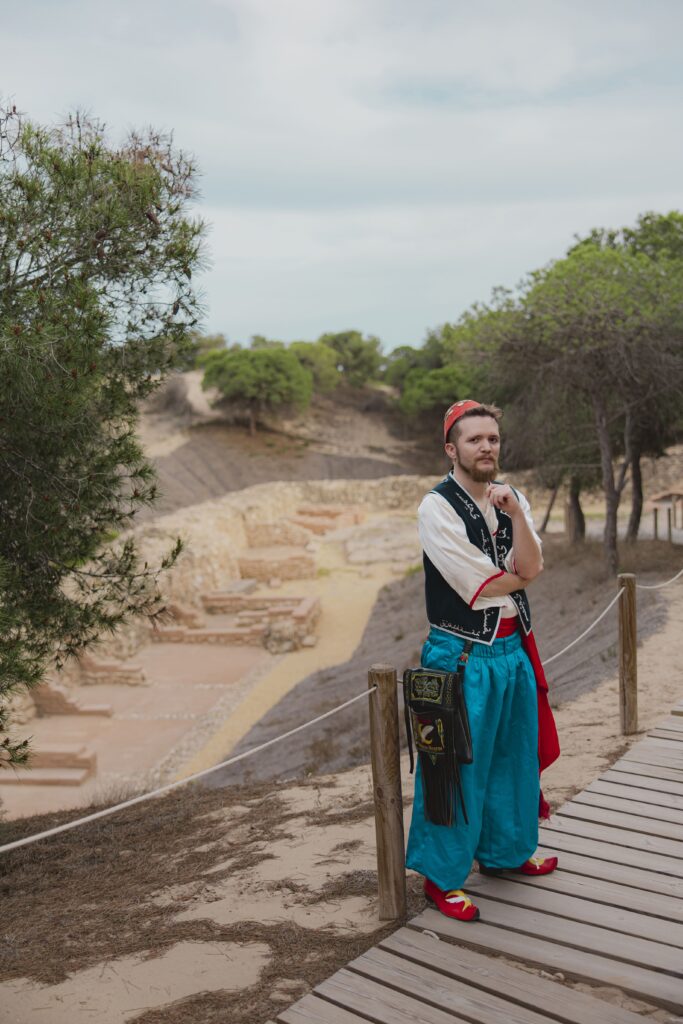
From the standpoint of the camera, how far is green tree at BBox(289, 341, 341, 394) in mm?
49688

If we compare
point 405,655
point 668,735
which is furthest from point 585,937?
point 405,655

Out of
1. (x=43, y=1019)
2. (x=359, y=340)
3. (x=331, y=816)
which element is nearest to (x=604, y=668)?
(x=331, y=816)

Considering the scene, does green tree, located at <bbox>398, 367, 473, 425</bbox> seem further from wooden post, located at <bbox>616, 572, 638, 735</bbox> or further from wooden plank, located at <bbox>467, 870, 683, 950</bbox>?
wooden plank, located at <bbox>467, 870, 683, 950</bbox>

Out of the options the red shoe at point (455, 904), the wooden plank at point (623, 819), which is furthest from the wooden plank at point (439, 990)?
the wooden plank at point (623, 819)

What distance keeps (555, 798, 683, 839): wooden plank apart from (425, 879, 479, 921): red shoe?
97 centimetres

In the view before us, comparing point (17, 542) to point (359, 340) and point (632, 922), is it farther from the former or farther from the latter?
point (359, 340)

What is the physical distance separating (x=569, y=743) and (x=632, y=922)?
2.90 meters

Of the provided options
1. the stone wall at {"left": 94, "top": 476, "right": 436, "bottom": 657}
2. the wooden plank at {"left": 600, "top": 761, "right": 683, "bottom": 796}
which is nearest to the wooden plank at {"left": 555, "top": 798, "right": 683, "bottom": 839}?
the wooden plank at {"left": 600, "top": 761, "right": 683, "bottom": 796}

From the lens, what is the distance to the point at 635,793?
170 inches

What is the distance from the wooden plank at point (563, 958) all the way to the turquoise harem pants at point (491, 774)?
0.16 metres

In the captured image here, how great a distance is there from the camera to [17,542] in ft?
17.5

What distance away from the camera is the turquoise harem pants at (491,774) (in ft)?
10.7

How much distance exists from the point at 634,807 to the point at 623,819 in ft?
0.52

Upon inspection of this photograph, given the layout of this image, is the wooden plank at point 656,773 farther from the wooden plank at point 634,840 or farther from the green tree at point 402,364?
the green tree at point 402,364
